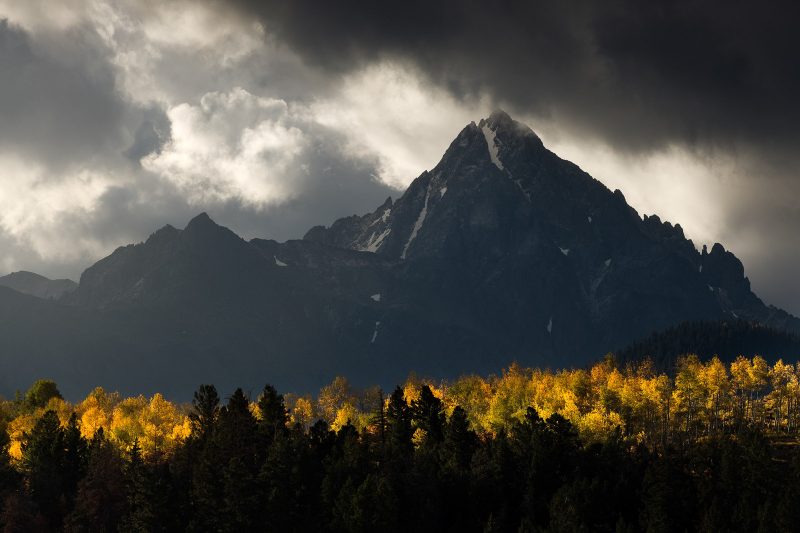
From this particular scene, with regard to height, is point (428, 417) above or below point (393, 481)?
above

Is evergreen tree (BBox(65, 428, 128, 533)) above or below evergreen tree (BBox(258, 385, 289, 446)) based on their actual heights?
below

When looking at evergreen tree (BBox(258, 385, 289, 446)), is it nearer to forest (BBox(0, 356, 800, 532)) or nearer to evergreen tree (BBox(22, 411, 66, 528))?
forest (BBox(0, 356, 800, 532))

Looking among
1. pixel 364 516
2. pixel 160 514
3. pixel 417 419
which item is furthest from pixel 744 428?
pixel 160 514

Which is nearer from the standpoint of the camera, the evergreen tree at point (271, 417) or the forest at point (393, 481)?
the forest at point (393, 481)

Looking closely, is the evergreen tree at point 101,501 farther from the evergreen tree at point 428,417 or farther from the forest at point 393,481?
the evergreen tree at point 428,417

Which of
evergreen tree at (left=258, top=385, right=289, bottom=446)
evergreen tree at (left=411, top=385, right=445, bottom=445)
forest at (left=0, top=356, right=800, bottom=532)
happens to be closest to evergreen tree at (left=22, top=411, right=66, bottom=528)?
forest at (left=0, top=356, right=800, bottom=532)

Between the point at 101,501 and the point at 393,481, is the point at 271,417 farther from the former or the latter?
the point at 101,501

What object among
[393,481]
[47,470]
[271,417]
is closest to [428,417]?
[271,417]

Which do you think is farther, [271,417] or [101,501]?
[271,417]

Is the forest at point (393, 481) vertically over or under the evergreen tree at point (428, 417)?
under

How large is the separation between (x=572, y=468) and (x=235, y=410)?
51.1 m

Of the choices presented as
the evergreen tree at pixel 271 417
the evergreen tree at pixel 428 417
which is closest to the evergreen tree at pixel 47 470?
the evergreen tree at pixel 271 417

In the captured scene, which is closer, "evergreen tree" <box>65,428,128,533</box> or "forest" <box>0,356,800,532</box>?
"forest" <box>0,356,800,532</box>

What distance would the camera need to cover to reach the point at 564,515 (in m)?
122
